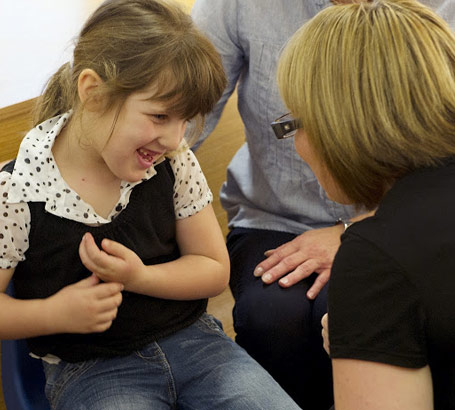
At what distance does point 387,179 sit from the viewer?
0.92 m

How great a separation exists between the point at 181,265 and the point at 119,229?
0.40 ft

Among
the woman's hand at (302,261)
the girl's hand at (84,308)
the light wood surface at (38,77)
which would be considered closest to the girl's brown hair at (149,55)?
the light wood surface at (38,77)

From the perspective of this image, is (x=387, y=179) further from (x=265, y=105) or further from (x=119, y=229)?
(x=265, y=105)

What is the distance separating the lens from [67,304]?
1.08 metres

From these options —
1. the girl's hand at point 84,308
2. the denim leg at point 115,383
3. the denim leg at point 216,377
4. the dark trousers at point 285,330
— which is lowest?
→ the dark trousers at point 285,330

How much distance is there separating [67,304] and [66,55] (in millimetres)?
571

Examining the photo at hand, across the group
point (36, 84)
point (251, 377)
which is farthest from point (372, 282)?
point (36, 84)

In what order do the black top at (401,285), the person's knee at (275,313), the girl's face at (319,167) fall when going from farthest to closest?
1. the person's knee at (275,313)
2. the girl's face at (319,167)
3. the black top at (401,285)

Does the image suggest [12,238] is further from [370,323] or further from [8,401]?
[370,323]

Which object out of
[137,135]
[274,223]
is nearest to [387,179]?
[137,135]

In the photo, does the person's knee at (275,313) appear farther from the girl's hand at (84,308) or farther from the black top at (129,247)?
the girl's hand at (84,308)

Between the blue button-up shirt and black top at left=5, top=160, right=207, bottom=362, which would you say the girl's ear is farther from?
the blue button-up shirt

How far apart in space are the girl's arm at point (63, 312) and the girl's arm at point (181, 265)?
0.10 feet

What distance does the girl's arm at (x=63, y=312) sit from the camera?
108 centimetres
